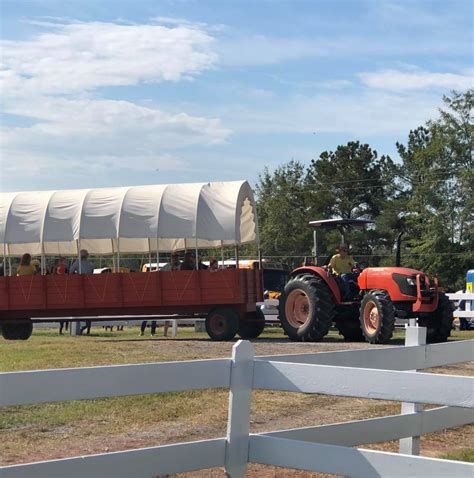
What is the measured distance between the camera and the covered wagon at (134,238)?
741 inches

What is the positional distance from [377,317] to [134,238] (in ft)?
17.3

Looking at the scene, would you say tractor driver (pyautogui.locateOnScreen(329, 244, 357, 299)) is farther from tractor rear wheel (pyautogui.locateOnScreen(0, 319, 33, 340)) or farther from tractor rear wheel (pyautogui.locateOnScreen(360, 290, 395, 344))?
tractor rear wheel (pyautogui.locateOnScreen(0, 319, 33, 340))

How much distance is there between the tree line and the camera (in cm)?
6044

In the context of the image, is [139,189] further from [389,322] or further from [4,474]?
[4,474]

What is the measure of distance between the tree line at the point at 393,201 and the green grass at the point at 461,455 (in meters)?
51.5

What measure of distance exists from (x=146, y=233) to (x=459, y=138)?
46.4 metres

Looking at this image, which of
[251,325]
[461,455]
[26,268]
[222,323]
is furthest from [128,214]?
[461,455]

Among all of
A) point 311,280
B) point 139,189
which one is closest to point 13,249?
point 139,189

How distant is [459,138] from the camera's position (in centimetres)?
6231

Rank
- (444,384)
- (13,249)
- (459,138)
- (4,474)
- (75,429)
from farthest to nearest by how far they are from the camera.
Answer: (459,138) < (13,249) < (75,429) < (444,384) < (4,474)

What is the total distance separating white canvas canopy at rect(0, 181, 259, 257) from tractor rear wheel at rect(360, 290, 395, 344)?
10.1 feet

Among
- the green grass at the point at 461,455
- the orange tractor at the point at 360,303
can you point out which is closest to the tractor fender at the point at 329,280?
the orange tractor at the point at 360,303

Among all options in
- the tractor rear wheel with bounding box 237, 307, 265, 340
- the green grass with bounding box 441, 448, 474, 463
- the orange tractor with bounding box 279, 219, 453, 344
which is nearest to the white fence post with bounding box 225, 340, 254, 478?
the green grass with bounding box 441, 448, 474, 463

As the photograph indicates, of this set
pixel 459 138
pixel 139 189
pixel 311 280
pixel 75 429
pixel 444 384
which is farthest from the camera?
pixel 459 138
